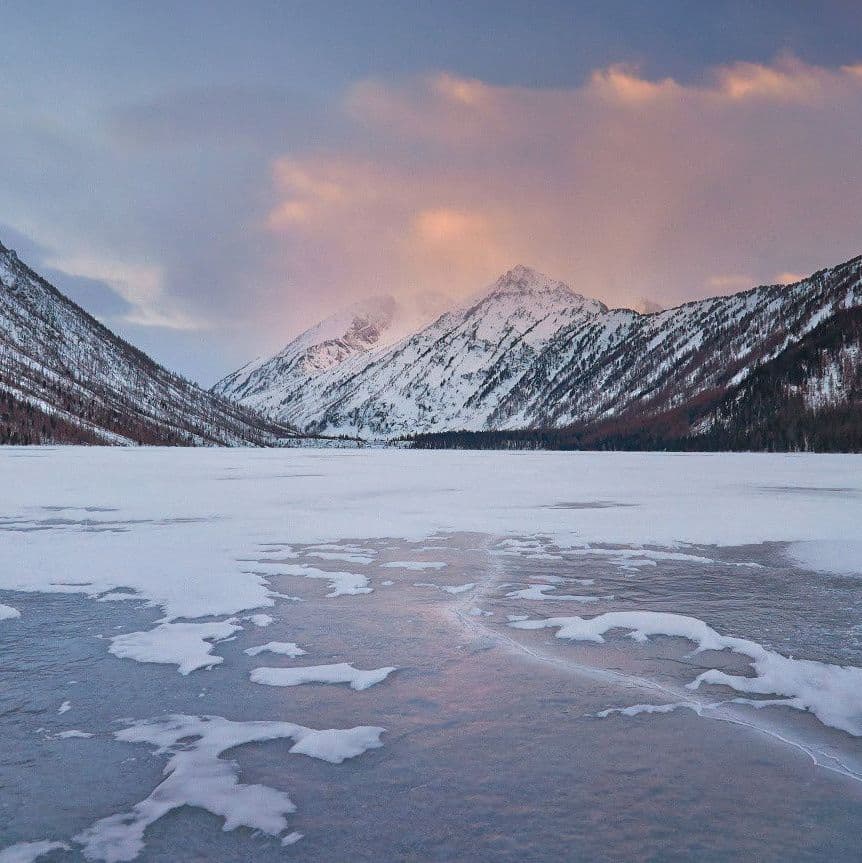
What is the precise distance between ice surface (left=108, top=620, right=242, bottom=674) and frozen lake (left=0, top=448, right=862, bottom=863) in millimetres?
57

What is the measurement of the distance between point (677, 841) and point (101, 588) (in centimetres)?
1172

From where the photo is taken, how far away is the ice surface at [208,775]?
16.6 ft

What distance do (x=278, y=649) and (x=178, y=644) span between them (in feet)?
5.05

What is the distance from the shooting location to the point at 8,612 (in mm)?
11164

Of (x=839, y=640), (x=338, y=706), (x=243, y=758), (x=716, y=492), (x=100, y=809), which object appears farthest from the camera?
(x=716, y=492)

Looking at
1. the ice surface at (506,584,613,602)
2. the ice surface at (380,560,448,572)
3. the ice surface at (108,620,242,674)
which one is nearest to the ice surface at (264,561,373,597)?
the ice surface at (380,560,448,572)

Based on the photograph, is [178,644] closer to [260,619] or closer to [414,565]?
[260,619]

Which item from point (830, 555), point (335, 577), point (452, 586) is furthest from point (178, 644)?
point (830, 555)

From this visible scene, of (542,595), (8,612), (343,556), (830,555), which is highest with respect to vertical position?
(830,555)

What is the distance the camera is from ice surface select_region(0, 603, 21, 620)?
35.7ft

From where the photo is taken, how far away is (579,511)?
28078mm

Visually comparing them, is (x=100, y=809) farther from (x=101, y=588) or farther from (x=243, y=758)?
(x=101, y=588)

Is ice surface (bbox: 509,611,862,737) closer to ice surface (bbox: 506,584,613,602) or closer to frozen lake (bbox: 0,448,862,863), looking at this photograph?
frozen lake (bbox: 0,448,862,863)

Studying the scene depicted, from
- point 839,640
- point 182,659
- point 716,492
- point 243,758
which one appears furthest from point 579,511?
point 243,758
